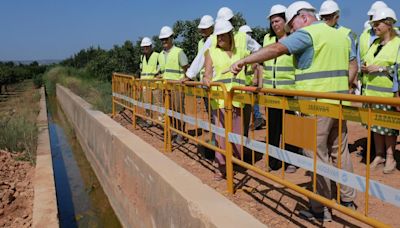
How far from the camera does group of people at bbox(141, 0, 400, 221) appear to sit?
132 inches

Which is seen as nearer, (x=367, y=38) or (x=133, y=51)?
(x=367, y=38)

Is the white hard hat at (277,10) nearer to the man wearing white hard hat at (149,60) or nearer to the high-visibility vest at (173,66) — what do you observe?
the high-visibility vest at (173,66)

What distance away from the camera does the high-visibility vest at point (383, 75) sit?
4.71m

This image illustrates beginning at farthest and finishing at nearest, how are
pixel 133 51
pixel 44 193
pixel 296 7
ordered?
1. pixel 133 51
2. pixel 44 193
3. pixel 296 7

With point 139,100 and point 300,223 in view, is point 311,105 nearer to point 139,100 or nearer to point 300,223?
point 300,223

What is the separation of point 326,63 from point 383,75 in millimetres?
1730

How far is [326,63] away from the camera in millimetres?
3412

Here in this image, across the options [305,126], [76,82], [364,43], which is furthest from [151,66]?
[76,82]

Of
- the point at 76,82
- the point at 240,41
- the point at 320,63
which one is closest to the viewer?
the point at 320,63

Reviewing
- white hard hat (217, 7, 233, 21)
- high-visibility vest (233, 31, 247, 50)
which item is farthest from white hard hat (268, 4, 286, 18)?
white hard hat (217, 7, 233, 21)

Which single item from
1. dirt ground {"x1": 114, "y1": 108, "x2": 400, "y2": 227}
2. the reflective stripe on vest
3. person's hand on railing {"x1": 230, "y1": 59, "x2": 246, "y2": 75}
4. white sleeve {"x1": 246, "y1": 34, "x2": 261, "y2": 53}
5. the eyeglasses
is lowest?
dirt ground {"x1": 114, "y1": 108, "x2": 400, "y2": 227}

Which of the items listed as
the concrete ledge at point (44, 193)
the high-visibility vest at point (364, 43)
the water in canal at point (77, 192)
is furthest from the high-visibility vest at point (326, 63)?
the water in canal at point (77, 192)

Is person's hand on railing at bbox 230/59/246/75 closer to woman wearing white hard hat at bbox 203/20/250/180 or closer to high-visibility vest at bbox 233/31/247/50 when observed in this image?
woman wearing white hard hat at bbox 203/20/250/180

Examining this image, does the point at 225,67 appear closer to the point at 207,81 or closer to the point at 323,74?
the point at 207,81
